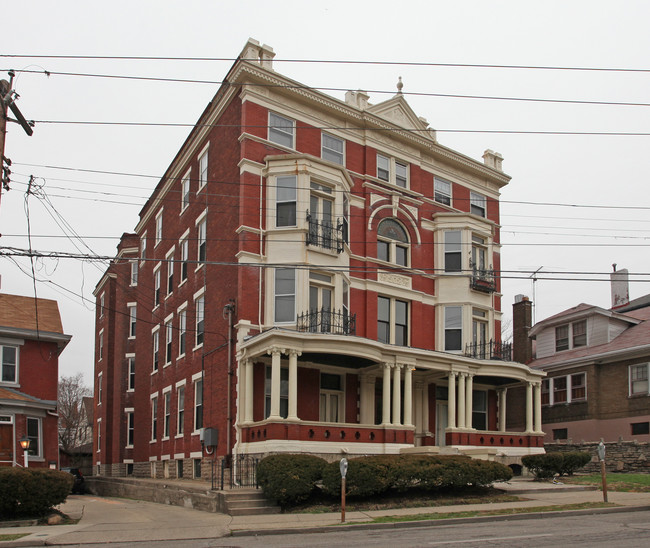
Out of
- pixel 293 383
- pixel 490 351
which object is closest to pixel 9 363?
pixel 293 383

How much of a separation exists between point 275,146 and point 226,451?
36.4 feet

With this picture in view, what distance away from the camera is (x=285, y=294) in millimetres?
25484

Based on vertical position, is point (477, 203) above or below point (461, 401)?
above

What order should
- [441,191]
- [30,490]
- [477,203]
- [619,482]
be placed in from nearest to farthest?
[30,490] → [619,482] → [441,191] → [477,203]

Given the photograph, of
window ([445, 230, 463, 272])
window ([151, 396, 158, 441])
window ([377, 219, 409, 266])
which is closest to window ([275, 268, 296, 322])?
window ([377, 219, 409, 266])

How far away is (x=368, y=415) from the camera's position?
27078 mm

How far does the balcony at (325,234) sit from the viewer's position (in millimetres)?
25953

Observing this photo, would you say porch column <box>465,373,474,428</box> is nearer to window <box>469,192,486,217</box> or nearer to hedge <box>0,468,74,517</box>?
window <box>469,192,486,217</box>

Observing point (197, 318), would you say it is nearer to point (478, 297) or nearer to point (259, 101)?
point (259, 101)

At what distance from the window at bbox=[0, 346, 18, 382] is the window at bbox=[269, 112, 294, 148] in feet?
48.2

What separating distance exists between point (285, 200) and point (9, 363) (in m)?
14.5

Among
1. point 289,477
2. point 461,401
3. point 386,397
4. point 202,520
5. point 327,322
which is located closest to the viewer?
point 202,520

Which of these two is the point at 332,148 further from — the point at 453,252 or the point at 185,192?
the point at 185,192

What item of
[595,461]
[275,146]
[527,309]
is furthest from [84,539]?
[527,309]
